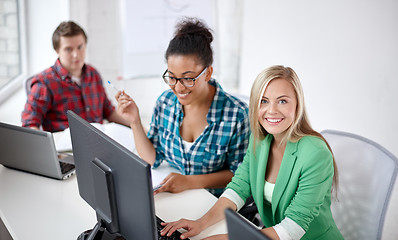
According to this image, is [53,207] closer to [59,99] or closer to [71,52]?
[59,99]

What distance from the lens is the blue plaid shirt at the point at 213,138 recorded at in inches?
67.1

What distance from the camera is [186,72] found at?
161cm

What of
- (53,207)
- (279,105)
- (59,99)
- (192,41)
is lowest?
(53,207)

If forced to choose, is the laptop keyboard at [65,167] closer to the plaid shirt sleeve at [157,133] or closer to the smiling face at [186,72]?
the plaid shirt sleeve at [157,133]

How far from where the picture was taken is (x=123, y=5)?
3270mm

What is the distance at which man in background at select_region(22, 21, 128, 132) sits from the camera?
2.24m

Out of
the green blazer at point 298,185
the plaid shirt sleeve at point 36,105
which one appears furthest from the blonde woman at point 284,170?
the plaid shirt sleeve at point 36,105

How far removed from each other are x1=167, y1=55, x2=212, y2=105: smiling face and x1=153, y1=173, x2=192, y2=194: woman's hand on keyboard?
12.8 inches

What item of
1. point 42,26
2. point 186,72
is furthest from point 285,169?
point 42,26

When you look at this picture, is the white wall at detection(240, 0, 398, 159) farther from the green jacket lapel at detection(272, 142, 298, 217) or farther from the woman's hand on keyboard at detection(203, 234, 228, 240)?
the woman's hand on keyboard at detection(203, 234, 228, 240)

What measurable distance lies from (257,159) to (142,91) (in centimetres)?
281

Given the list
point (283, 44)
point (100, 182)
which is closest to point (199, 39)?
point (100, 182)

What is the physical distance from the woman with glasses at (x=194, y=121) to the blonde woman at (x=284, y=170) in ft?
0.69

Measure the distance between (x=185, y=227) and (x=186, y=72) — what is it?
0.63 meters
